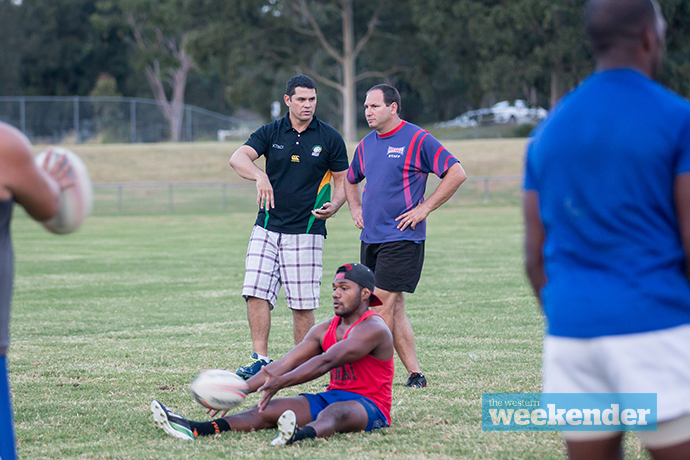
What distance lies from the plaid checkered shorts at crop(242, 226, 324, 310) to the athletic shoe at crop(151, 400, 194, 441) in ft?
6.13

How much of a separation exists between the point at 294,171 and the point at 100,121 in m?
37.8

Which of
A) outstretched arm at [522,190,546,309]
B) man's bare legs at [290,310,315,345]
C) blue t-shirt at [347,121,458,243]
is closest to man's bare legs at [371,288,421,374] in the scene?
blue t-shirt at [347,121,458,243]

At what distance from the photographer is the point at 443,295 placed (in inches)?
443

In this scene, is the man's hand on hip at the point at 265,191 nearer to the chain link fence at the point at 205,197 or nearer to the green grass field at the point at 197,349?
the green grass field at the point at 197,349

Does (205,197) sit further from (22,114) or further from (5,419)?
(5,419)

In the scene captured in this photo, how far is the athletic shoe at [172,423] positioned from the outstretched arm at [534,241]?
9.50ft

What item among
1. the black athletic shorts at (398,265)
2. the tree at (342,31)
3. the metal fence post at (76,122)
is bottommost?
the black athletic shorts at (398,265)

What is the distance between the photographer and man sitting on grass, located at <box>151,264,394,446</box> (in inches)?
187

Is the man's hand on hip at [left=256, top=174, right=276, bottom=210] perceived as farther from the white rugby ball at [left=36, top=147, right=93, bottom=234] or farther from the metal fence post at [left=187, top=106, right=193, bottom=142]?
the metal fence post at [left=187, top=106, right=193, bottom=142]

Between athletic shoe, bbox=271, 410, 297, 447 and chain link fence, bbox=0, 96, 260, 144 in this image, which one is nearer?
athletic shoe, bbox=271, 410, 297, 447

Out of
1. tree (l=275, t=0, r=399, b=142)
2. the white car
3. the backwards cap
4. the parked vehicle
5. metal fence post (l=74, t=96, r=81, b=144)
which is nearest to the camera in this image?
the backwards cap

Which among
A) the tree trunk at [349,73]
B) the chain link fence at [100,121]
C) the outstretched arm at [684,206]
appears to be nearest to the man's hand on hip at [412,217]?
the outstretched arm at [684,206]

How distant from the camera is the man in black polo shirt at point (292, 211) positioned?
6.59 meters

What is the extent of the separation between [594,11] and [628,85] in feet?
0.87
